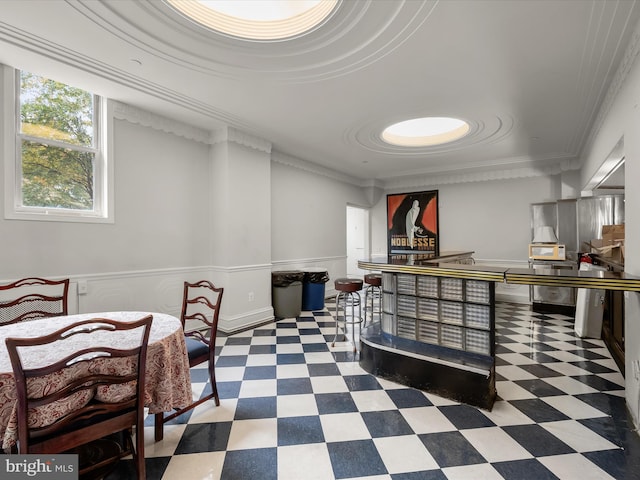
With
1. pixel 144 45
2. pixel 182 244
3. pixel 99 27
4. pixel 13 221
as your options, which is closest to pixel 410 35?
pixel 144 45

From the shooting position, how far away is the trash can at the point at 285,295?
508 cm

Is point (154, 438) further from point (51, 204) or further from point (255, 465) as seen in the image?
point (51, 204)

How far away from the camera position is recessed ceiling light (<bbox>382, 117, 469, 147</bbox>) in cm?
495

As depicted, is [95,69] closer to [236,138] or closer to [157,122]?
[157,122]

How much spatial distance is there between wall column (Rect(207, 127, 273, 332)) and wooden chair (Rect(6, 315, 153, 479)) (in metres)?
2.67

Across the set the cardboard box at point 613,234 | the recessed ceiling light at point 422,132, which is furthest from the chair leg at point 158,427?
the cardboard box at point 613,234

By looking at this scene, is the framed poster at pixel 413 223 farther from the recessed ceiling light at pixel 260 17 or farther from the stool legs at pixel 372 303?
the recessed ceiling light at pixel 260 17

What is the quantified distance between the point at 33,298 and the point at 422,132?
575 centimetres

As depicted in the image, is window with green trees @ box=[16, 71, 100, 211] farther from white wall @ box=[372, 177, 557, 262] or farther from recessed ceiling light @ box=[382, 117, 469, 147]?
white wall @ box=[372, 177, 557, 262]

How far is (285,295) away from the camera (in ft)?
16.7

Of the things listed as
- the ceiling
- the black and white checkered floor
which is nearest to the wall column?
the ceiling

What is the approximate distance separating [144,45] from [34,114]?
1.55 m

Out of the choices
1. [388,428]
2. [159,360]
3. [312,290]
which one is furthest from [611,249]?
[159,360]

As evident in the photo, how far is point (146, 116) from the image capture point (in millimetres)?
3809
